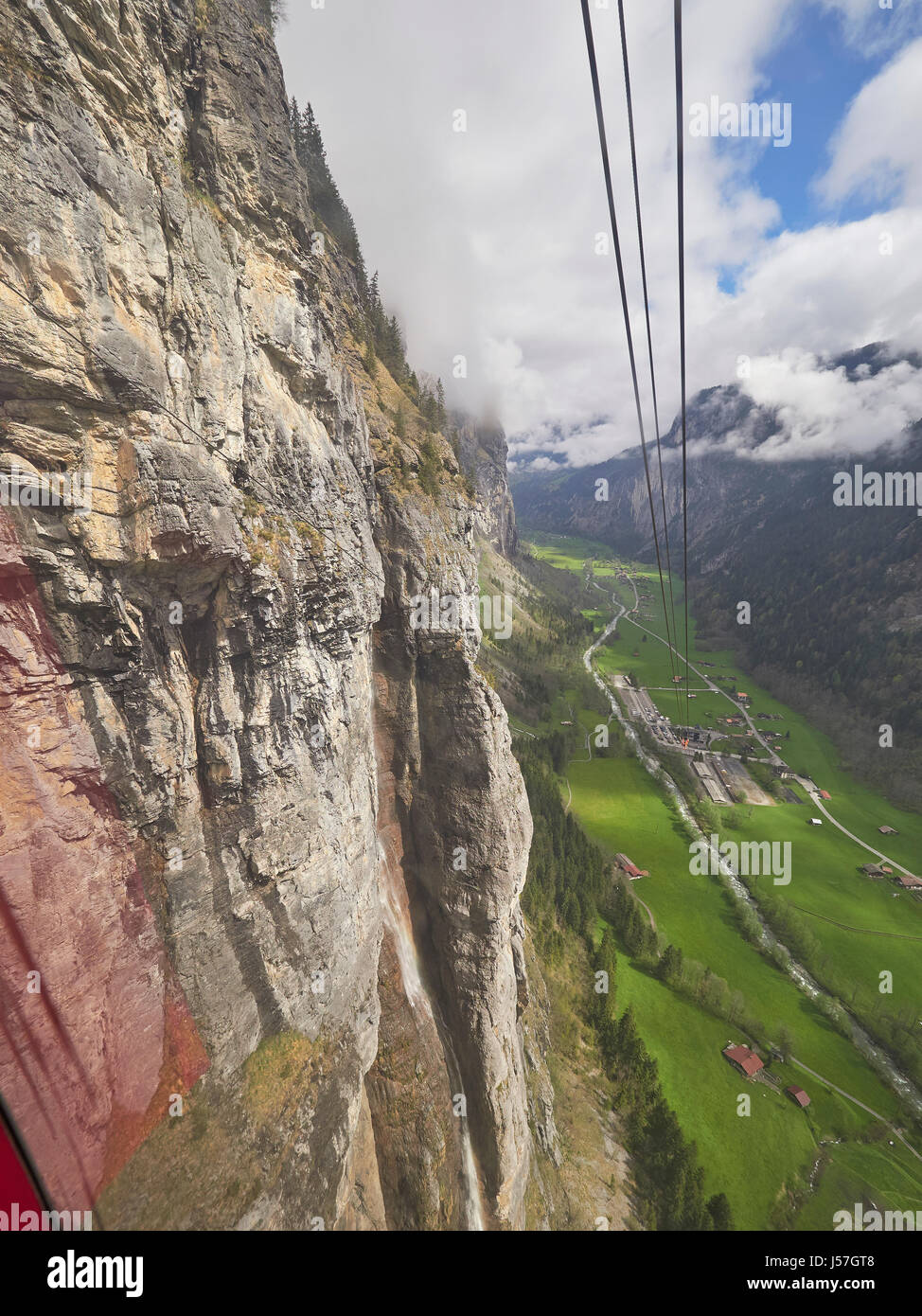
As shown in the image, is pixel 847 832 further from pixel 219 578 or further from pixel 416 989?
pixel 219 578

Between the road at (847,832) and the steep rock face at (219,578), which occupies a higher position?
the steep rock face at (219,578)

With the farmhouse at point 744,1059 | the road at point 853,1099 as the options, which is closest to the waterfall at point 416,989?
the farmhouse at point 744,1059

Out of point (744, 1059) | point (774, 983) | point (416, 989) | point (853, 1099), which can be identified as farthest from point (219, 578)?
point (774, 983)

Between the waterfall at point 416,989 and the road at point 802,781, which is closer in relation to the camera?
the waterfall at point 416,989

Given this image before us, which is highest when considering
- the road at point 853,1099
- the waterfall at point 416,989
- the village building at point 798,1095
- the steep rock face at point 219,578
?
the steep rock face at point 219,578

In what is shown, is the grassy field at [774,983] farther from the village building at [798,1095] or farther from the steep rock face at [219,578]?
the steep rock face at [219,578]

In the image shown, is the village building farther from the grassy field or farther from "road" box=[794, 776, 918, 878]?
"road" box=[794, 776, 918, 878]

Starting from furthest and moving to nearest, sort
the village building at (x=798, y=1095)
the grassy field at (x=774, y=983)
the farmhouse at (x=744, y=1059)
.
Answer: the farmhouse at (x=744, y=1059)
the village building at (x=798, y=1095)
the grassy field at (x=774, y=983)
